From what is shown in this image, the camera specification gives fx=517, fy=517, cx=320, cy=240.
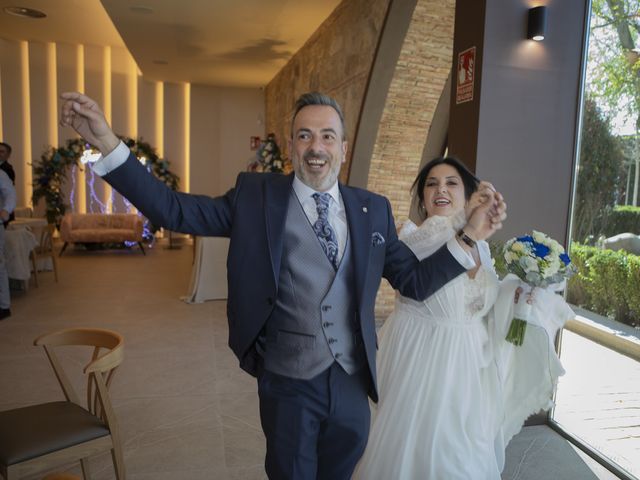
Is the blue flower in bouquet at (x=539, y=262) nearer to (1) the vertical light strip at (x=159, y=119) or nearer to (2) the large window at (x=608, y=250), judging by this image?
(2) the large window at (x=608, y=250)

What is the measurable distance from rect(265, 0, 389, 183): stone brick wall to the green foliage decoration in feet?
14.5

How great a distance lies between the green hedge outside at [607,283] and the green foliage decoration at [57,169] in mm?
9563

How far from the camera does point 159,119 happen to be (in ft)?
41.1

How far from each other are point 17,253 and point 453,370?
6.33 metres

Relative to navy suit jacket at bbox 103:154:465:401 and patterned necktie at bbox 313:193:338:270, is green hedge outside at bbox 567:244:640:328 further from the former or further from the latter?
patterned necktie at bbox 313:193:338:270

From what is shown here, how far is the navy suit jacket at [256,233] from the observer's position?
4.70 ft

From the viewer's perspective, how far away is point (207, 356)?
4.71m

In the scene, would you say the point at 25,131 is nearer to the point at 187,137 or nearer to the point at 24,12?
the point at 24,12

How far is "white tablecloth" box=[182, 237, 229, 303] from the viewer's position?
6.77 m

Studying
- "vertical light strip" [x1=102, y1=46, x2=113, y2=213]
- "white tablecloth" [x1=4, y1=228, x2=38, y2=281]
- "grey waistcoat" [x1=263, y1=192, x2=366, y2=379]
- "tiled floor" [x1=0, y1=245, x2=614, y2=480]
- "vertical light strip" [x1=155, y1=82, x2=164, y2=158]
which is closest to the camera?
"grey waistcoat" [x1=263, y1=192, x2=366, y2=379]

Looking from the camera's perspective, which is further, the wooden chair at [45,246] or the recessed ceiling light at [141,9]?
the wooden chair at [45,246]

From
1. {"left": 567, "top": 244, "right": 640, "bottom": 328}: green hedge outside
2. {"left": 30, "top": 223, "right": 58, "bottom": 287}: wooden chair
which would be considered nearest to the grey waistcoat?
{"left": 567, "top": 244, "right": 640, "bottom": 328}: green hedge outside

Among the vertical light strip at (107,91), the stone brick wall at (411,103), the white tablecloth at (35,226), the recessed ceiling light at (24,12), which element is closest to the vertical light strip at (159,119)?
the vertical light strip at (107,91)

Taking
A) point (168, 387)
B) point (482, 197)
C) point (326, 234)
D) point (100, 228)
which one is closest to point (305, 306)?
point (326, 234)
